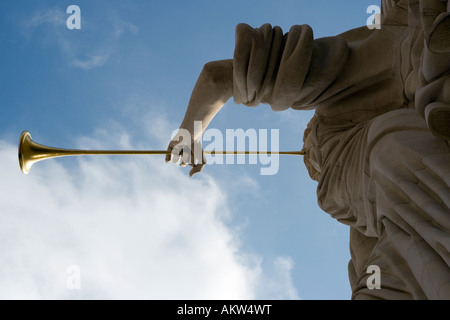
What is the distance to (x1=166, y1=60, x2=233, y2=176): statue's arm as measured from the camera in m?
5.49

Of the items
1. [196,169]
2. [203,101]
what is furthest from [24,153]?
[203,101]

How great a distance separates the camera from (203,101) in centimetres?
564

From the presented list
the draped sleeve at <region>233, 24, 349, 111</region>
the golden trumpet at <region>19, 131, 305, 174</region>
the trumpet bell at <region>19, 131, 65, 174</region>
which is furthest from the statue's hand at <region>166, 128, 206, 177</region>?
the trumpet bell at <region>19, 131, 65, 174</region>

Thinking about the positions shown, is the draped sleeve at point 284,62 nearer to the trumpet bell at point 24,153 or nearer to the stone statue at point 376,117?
the stone statue at point 376,117

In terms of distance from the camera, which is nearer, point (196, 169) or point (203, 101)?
point (203, 101)

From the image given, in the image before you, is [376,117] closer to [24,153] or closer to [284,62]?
[284,62]

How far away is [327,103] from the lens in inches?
212

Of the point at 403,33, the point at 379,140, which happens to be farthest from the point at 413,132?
the point at 403,33

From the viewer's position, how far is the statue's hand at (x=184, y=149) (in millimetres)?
5809

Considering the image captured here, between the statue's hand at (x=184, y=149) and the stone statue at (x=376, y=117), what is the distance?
0.02 m

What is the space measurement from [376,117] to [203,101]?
86.1 inches

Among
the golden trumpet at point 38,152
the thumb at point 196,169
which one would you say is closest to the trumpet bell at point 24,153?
the golden trumpet at point 38,152

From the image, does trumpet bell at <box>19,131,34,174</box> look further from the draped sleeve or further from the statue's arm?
the draped sleeve
